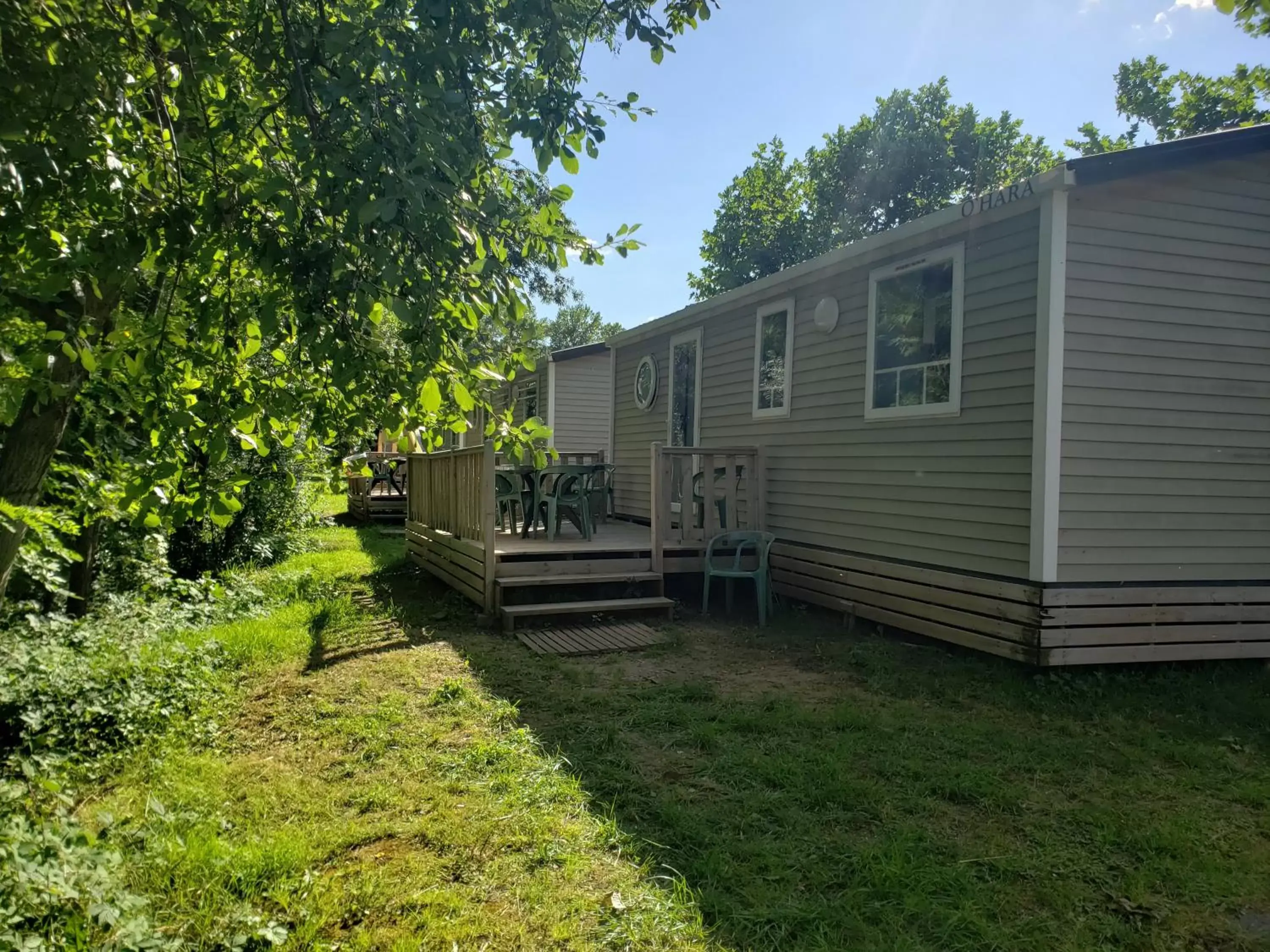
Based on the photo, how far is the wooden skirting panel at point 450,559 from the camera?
624cm

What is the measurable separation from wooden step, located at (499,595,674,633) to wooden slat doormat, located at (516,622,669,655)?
0.40 ft

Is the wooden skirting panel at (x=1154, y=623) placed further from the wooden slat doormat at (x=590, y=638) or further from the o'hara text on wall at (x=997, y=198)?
the wooden slat doormat at (x=590, y=638)

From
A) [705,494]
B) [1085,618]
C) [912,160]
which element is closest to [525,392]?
[705,494]

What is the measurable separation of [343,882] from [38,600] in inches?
159

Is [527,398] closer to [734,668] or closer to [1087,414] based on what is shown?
[734,668]

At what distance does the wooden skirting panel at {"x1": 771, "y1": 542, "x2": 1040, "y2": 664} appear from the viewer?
15.1 feet

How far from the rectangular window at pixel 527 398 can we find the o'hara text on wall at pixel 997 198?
911 centimetres

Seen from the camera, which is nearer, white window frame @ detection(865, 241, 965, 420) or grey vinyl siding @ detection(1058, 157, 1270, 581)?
grey vinyl siding @ detection(1058, 157, 1270, 581)

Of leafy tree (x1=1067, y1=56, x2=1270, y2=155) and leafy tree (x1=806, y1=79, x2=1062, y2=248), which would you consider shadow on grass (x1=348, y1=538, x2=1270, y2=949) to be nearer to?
leafy tree (x1=1067, y1=56, x2=1270, y2=155)

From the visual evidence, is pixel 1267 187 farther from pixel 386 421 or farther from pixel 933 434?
pixel 386 421

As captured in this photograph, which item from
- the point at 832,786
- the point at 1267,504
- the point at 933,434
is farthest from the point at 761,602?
the point at 1267,504

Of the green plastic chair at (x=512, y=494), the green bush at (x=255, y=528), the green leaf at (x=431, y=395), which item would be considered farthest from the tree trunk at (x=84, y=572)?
the green leaf at (x=431, y=395)

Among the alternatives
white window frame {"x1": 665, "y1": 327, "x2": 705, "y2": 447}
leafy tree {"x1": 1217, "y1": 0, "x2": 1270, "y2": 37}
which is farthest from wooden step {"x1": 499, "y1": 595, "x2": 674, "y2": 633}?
leafy tree {"x1": 1217, "y1": 0, "x2": 1270, "y2": 37}

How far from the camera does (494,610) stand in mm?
5996
